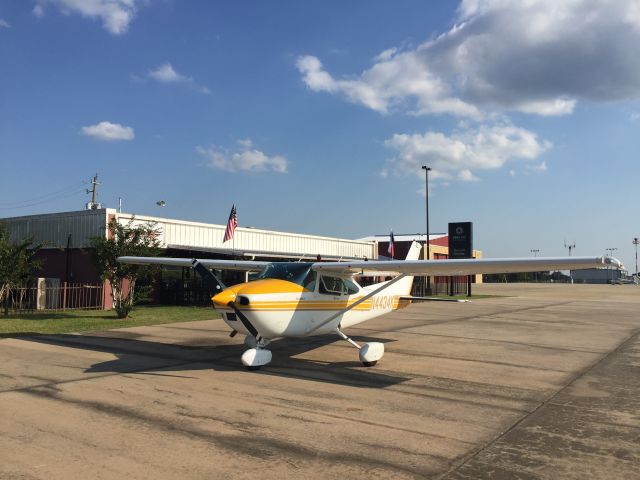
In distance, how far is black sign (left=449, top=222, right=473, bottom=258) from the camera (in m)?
41.5

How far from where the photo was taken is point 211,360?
34.2ft

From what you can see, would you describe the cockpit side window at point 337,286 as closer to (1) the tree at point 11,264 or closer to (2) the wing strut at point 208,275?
(2) the wing strut at point 208,275

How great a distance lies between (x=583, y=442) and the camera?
215 inches

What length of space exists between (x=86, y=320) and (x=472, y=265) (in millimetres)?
14144

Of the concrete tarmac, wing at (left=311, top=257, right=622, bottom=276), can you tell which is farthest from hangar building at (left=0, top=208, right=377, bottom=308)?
the concrete tarmac

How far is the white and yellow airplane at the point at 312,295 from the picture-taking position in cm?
878

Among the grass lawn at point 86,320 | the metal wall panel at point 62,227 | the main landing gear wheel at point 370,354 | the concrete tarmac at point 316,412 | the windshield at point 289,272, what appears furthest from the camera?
the metal wall panel at point 62,227

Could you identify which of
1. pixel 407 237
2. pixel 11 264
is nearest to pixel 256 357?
pixel 11 264

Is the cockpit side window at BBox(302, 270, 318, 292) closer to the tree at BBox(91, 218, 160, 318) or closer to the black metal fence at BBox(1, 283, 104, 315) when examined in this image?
the tree at BBox(91, 218, 160, 318)

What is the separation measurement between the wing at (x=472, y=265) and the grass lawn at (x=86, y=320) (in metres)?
9.31

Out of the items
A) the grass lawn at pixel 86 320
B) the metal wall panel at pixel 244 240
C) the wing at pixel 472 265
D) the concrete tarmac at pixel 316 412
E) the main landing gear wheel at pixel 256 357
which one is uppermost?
the metal wall panel at pixel 244 240

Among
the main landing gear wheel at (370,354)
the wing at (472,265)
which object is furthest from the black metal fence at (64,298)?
the main landing gear wheel at (370,354)

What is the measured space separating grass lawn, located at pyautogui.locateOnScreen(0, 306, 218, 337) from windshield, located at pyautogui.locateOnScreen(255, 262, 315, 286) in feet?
26.8

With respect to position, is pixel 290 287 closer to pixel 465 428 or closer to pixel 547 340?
pixel 465 428
